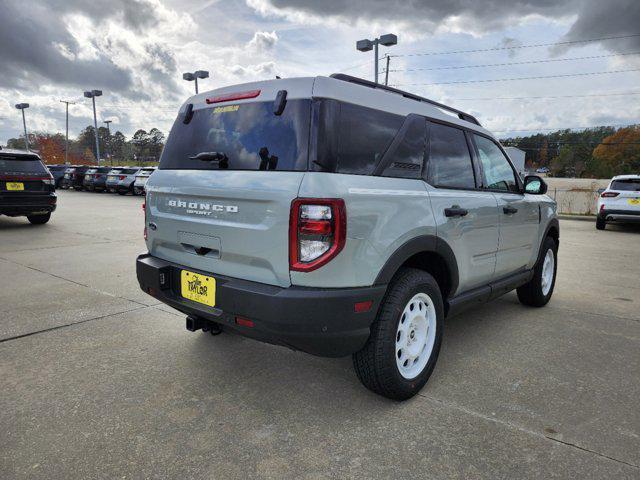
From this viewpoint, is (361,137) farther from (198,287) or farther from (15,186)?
(15,186)

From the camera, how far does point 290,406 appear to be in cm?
266

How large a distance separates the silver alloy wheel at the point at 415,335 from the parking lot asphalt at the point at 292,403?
232 mm

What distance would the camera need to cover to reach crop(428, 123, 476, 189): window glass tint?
3043mm

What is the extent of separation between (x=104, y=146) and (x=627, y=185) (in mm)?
117473

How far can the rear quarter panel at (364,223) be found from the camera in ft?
7.36

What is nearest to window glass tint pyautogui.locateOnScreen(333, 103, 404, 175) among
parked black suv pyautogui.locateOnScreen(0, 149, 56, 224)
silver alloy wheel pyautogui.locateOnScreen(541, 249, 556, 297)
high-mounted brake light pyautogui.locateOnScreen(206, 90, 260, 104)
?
high-mounted brake light pyautogui.locateOnScreen(206, 90, 260, 104)

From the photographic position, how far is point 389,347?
2529 millimetres

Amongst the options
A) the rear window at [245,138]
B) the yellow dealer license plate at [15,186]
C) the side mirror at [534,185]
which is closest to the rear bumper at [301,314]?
the rear window at [245,138]

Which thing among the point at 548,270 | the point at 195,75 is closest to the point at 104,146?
the point at 195,75

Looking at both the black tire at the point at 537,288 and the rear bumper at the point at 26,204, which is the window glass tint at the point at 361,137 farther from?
the rear bumper at the point at 26,204

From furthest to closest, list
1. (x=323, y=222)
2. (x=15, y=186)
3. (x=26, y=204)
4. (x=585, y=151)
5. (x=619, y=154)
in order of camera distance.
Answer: (x=585, y=151) < (x=619, y=154) < (x=26, y=204) < (x=15, y=186) < (x=323, y=222)

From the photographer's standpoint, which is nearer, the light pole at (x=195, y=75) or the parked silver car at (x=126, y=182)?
the parked silver car at (x=126, y=182)

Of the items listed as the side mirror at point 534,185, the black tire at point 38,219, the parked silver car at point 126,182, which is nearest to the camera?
the side mirror at point 534,185

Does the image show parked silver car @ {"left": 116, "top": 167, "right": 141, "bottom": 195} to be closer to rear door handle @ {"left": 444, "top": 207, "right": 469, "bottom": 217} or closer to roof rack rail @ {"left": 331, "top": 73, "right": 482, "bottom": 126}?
roof rack rail @ {"left": 331, "top": 73, "right": 482, "bottom": 126}
